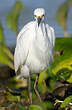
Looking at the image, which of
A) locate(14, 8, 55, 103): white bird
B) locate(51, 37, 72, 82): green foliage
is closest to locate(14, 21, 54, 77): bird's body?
locate(14, 8, 55, 103): white bird

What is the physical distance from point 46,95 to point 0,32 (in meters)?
0.90

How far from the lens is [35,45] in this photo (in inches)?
196

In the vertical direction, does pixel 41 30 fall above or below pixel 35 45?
above

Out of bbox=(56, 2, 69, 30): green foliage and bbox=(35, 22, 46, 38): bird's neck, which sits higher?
bbox=(56, 2, 69, 30): green foliage

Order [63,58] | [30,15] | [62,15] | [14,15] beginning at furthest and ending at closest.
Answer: [30,15] < [62,15] < [63,58] < [14,15]

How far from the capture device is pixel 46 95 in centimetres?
500

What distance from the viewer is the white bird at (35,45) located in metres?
4.96

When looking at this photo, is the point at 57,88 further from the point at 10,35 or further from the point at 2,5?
the point at 2,5

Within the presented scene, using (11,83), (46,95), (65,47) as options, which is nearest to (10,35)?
(11,83)

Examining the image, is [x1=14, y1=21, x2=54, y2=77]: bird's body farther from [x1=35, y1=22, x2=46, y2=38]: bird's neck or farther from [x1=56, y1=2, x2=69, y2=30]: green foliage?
[x1=56, y1=2, x2=69, y2=30]: green foliage

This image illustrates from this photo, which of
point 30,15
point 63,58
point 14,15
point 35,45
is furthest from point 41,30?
point 30,15

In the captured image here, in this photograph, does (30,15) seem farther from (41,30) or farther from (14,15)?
(41,30)

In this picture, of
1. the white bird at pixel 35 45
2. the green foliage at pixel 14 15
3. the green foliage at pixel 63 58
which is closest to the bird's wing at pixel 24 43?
the white bird at pixel 35 45

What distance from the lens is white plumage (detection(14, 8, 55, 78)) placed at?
4.96 metres
